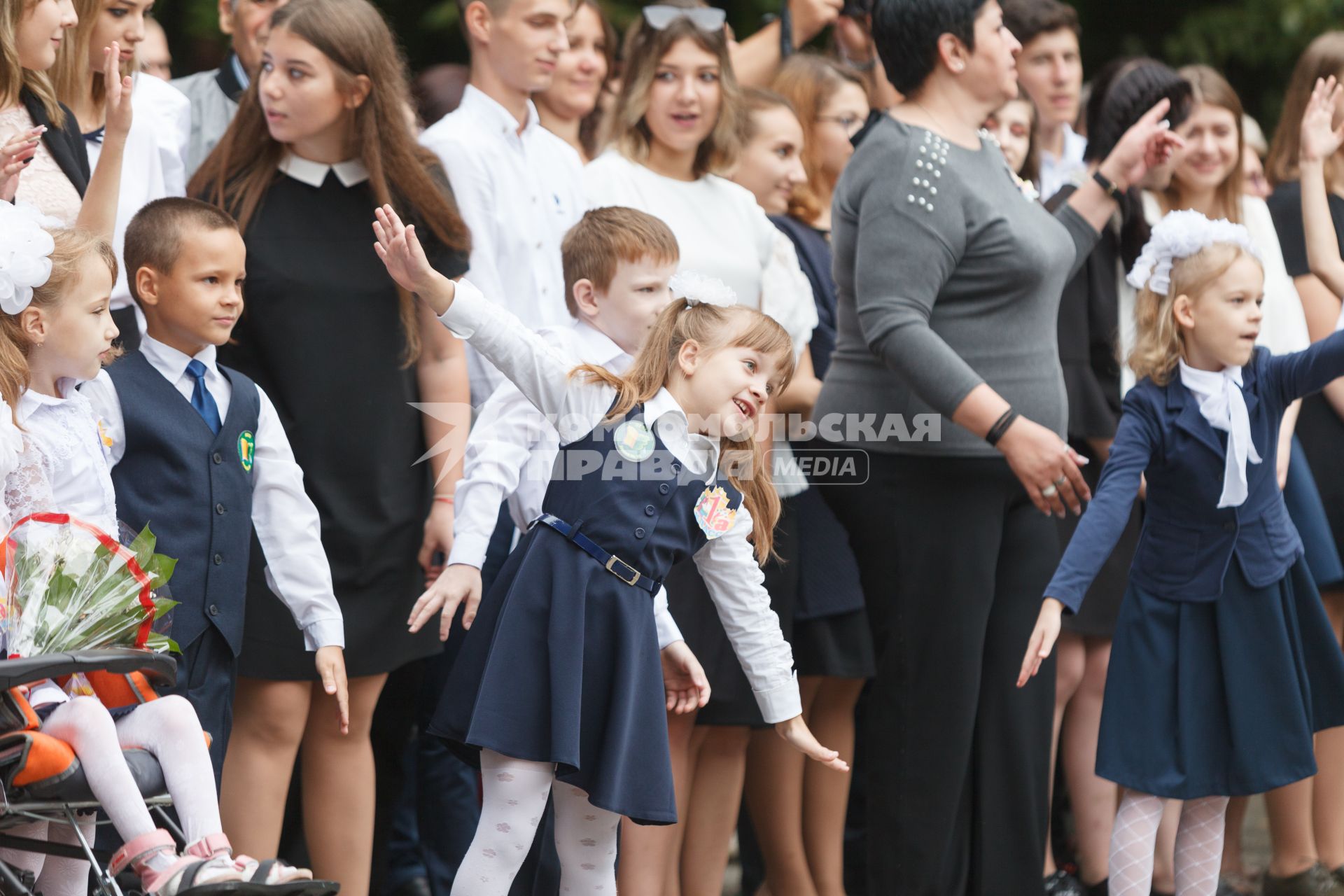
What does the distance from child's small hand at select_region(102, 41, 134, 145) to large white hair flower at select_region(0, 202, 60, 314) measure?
44 centimetres

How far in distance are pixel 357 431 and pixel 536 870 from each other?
1102 mm

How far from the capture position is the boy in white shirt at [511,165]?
4.12 meters

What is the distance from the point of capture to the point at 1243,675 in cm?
382

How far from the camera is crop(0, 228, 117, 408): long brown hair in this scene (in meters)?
2.92

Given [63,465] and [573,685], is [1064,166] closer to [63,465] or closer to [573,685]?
[573,685]

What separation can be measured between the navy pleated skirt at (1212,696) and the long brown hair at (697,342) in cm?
110

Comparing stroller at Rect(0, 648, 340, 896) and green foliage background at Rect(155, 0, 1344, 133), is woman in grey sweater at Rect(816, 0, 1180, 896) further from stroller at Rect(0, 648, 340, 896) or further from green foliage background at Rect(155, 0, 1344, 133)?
green foliage background at Rect(155, 0, 1344, 133)

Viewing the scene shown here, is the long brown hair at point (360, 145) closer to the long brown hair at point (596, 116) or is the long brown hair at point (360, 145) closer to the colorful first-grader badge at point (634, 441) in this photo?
the colorful first-grader badge at point (634, 441)

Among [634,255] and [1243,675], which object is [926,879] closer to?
[1243,675]

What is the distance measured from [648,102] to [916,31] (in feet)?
2.67

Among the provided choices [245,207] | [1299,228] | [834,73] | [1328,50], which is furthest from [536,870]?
[1328,50]

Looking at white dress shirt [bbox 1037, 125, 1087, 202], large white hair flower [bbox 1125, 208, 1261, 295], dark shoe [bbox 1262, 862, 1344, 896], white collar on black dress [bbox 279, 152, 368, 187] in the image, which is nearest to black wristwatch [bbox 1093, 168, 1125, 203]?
large white hair flower [bbox 1125, 208, 1261, 295]

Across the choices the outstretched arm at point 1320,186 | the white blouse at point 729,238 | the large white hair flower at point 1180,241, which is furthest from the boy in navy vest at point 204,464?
the outstretched arm at point 1320,186

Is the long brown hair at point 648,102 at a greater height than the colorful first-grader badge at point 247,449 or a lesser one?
greater
